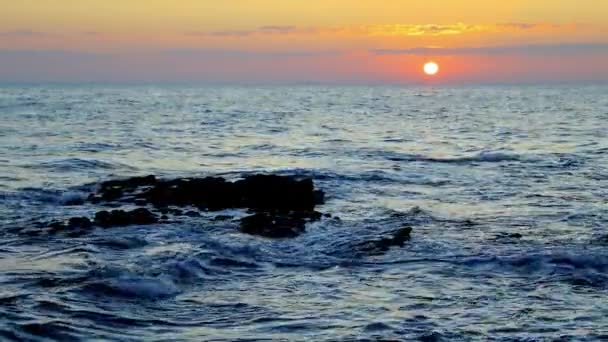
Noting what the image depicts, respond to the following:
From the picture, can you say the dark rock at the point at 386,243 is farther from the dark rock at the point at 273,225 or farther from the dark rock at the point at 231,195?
the dark rock at the point at 231,195

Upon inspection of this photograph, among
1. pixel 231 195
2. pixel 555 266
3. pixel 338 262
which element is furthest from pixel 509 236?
pixel 231 195

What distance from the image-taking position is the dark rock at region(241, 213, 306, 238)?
60.8ft

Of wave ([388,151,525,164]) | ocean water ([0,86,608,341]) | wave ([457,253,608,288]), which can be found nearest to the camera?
ocean water ([0,86,608,341])

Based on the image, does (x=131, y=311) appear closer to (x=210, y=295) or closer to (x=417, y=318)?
(x=210, y=295)

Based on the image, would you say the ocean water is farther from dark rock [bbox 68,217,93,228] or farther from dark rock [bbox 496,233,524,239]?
dark rock [bbox 68,217,93,228]

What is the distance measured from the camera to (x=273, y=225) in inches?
757

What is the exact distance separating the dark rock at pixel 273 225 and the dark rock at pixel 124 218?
7.33 feet

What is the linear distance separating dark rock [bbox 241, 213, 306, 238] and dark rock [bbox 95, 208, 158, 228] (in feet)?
7.33

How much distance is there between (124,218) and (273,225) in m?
3.44

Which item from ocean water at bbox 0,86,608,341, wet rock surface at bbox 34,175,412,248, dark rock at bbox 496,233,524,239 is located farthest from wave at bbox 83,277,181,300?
dark rock at bbox 496,233,524,239

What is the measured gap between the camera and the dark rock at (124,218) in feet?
62.3

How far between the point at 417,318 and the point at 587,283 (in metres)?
3.70

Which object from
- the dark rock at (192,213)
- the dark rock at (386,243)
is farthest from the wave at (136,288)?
the dark rock at (192,213)

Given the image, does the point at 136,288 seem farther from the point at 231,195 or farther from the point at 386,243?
the point at 231,195
